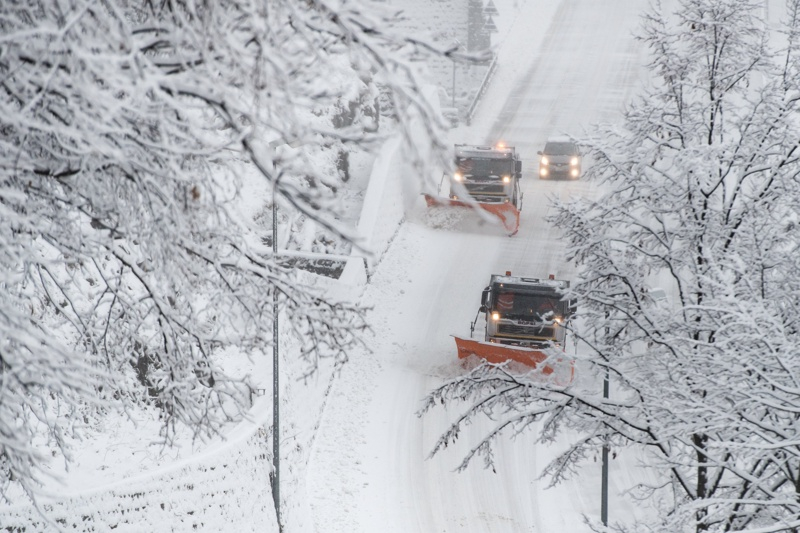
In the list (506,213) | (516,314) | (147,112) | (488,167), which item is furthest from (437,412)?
(147,112)

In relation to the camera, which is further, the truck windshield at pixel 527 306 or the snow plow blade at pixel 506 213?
the snow plow blade at pixel 506 213

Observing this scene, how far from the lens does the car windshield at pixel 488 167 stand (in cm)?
2903

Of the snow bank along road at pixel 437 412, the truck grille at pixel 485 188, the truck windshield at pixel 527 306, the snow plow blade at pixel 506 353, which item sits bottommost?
the snow bank along road at pixel 437 412

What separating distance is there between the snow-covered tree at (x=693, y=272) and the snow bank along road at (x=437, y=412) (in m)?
2.99

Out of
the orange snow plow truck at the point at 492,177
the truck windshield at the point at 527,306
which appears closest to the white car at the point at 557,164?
the orange snow plow truck at the point at 492,177

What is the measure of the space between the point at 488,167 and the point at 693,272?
1698 cm

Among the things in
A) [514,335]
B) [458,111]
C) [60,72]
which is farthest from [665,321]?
[458,111]

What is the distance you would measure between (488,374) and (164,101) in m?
8.32

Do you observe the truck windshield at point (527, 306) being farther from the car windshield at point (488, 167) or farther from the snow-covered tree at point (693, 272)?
the snow-covered tree at point (693, 272)

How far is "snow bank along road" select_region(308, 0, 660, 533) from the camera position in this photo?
1938cm

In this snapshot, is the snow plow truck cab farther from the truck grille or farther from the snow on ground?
the snow on ground

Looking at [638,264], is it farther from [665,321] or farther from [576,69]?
[576,69]

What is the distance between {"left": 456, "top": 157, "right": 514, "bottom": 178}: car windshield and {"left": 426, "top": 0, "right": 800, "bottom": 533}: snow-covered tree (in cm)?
1521

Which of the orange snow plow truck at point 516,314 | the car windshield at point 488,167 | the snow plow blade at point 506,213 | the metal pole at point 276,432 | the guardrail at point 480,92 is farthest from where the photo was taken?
the guardrail at point 480,92
